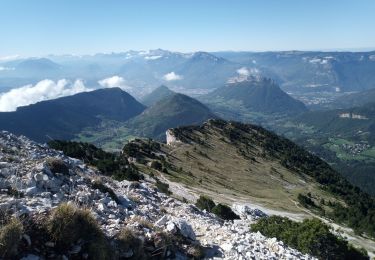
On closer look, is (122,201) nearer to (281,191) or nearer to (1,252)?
(1,252)

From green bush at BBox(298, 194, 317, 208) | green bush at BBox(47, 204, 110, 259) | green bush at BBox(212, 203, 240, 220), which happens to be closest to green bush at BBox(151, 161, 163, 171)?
green bush at BBox(298, 194, 317, 208)

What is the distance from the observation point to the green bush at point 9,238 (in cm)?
1648

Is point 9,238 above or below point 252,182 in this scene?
above

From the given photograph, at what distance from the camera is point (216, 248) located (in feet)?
77.9

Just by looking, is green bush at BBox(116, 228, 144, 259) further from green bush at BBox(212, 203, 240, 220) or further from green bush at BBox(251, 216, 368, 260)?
green bush at BBox(212, 203, 240, 220)

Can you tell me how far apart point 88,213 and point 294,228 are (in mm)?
23223

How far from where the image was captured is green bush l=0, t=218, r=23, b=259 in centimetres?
1648

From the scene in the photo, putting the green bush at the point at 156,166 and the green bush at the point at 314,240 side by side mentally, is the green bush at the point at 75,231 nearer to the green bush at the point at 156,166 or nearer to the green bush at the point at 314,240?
the green bush at the point at 314,240

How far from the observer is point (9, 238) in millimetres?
16672

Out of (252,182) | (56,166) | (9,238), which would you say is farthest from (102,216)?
(252,182)

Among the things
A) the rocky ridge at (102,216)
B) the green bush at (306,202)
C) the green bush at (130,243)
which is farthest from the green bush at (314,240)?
the green bush at (306,202)

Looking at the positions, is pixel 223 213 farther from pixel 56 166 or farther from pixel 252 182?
pixel 252 182

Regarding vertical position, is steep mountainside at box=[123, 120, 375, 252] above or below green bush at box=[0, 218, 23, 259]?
below

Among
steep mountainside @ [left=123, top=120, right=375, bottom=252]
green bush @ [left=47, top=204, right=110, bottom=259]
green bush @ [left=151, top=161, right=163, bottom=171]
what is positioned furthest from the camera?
green bush @ [left=151, top=161, right=163, bottom=171]
